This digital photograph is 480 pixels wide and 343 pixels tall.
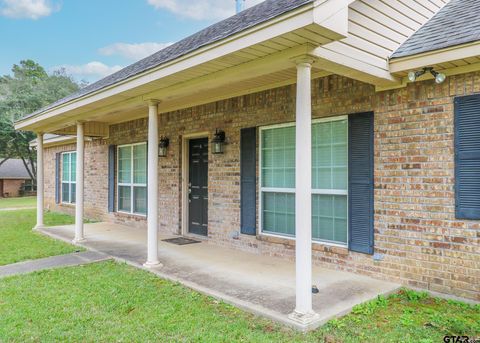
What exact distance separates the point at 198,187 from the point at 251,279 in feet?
10.8

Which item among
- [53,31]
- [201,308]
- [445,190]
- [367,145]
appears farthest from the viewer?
[53,31]

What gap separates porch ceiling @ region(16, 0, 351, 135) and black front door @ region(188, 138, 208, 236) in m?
0.96

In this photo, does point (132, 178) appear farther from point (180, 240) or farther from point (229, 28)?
point (229, 28)

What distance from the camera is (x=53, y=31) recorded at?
36750 mm

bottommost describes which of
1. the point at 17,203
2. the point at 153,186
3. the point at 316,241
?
the point at 17,203

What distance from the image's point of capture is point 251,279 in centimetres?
471

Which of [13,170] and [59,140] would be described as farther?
[13,170]

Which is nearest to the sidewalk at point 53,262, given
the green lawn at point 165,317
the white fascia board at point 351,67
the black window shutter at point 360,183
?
the green lawn at point 165,317

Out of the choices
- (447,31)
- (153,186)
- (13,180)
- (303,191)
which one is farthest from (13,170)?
(447,31)

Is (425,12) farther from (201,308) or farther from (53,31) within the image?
(53,31)

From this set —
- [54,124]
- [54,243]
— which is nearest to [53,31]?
[54,124]

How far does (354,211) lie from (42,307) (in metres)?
3.82

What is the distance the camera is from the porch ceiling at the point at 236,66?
9.95 ft

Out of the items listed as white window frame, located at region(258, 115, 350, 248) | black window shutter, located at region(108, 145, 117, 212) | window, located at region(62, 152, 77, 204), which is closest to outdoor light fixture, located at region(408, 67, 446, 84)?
white window frame, located at region(258, 115, 350, 248)
